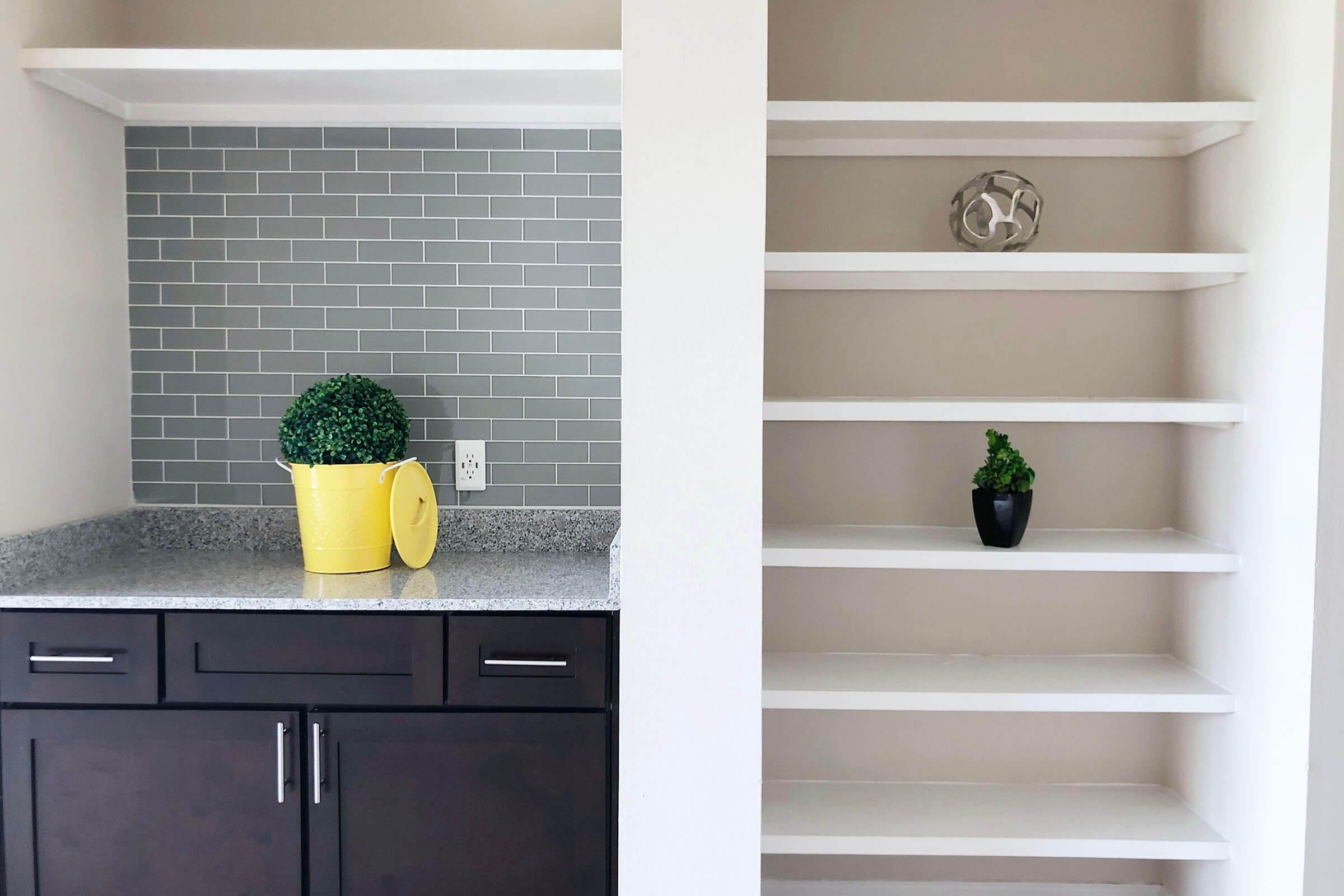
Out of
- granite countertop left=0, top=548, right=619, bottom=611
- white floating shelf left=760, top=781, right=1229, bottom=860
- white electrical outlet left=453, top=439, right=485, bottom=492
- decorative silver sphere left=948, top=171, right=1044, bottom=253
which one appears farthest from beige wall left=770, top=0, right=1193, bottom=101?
white floating shelf left=760, top=781, right=1229, bottom=860

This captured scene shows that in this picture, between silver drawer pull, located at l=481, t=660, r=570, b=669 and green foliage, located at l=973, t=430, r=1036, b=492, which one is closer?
silver drawer pull, located at l=481, t=660, r=570, b=669

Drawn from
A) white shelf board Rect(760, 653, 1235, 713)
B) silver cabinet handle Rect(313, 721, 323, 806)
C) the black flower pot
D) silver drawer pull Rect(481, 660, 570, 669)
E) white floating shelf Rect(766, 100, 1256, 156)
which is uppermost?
white floating shelf Rect(766, 100, 1256, 156)

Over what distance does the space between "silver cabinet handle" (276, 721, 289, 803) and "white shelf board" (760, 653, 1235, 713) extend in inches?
35.3

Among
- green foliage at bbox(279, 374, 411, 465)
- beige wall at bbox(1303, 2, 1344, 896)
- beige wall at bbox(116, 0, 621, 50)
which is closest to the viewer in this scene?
beige wall at bbox(1303, 2, 1344, 896)

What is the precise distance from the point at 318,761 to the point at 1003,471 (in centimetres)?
143

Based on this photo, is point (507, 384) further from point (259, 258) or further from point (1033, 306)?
point (1033, 306)

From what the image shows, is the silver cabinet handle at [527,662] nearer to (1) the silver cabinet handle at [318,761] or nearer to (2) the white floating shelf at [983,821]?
(1) the silver cabinet handle at [318,761]

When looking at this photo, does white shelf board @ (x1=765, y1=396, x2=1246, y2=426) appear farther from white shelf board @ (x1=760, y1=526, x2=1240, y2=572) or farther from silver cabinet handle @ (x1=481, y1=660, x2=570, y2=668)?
silver cabinet handle @ (x1=481, y1=660, x2=570, y2=668)

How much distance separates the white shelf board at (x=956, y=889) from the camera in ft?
7.55

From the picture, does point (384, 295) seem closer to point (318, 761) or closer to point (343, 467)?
point (343, 467)

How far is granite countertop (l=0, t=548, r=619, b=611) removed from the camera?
6.26 feet

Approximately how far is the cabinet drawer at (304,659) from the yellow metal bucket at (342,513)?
10.1 inches

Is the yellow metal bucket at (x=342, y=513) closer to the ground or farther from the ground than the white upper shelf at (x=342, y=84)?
closer to the ground

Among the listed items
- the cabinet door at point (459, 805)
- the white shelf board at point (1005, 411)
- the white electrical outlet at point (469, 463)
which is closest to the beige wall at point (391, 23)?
the white electrical outlet at point (469, 463)
